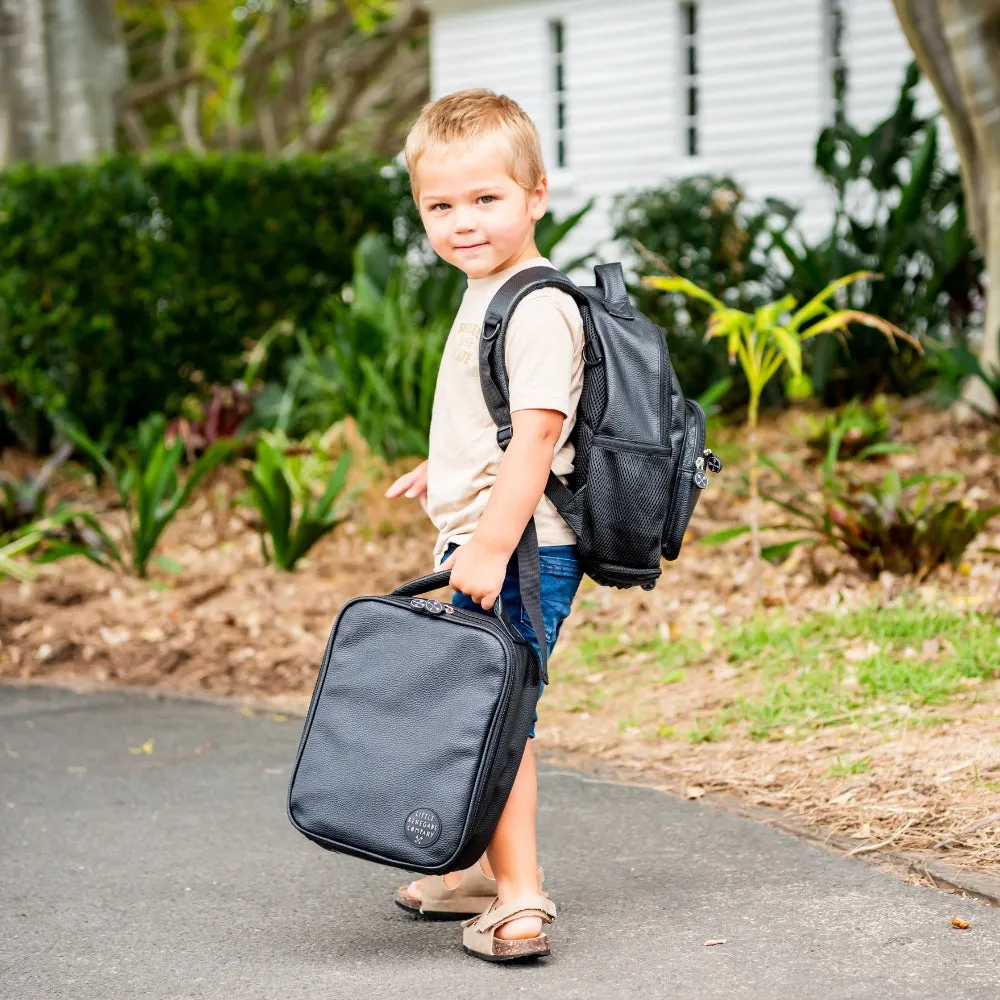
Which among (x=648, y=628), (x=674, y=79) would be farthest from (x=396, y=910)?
(x=674, y=79)

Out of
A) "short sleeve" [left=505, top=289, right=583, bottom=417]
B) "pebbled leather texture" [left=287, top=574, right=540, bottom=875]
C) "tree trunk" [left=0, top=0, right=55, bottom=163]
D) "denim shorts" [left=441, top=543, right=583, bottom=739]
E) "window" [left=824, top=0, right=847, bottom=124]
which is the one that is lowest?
"pebbled leather texture" [left=287, top=574, right=540, bottom=875]

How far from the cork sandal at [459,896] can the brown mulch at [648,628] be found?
0.91 metres

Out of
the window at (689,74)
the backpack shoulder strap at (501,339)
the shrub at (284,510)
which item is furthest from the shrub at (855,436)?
the window at (689,74)

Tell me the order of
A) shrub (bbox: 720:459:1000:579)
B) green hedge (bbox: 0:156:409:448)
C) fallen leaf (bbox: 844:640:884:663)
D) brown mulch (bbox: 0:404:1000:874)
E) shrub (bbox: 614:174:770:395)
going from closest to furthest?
brown mulch (bbox: 0:404:1000:874) < fallen leaf (bbox: 844:640:884:663) < shrub (bbox: 720:459:1000:579) < green hedge (bbox: 0:156:409:448) < shrub (bbox: 614:174:770:395)

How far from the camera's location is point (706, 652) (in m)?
4.94

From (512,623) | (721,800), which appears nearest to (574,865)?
(721,800)

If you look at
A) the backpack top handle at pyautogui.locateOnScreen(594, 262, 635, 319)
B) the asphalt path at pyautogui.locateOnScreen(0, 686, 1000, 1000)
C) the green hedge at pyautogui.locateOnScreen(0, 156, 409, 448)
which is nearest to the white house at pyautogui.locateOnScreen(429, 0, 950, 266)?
the green hedge at pyautogui.locateOnScreen(0, 156, 409, 448)

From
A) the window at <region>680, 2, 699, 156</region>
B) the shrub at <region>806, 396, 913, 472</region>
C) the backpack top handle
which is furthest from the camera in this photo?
the window at <region>680, 2, 699, 156</region>

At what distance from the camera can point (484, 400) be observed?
2.70 meters

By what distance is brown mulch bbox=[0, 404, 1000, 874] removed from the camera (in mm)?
3500

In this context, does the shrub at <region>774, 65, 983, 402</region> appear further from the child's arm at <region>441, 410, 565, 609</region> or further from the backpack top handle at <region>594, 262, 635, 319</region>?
the child's arm at <region>441, 410, 565, 609</region>

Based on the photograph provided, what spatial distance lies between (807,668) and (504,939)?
6.95 feet

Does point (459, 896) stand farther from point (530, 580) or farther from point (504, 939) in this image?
point (530, 580)

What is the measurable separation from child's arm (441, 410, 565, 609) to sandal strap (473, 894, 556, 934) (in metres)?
0.59
